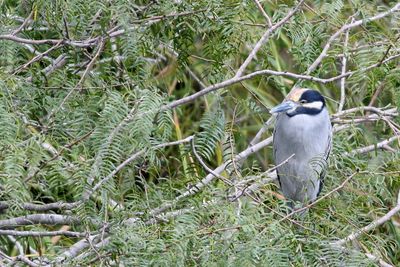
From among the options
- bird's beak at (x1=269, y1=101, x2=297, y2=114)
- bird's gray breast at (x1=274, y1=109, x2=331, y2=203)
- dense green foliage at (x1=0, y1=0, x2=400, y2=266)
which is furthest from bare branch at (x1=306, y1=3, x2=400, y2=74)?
bird's gray breast at (x1=274, y1=109, x2=331, y2=203)

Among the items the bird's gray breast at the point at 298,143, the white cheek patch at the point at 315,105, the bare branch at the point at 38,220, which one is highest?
the bare branch at the point at 38,220

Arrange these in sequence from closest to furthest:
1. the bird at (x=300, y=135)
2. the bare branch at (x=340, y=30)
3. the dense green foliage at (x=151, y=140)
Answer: the dense green foliage at (x=151, y=140), the bare branch at (x=340, y=30), the bird at (x=300, y=135)

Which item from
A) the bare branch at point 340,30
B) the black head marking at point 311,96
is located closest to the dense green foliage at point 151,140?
the bare branch at point 340,30

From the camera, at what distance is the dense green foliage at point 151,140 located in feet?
6.46

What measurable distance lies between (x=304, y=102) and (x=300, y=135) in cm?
18

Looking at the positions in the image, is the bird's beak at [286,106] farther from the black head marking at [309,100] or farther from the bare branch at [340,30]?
the bare branch at [340,30]

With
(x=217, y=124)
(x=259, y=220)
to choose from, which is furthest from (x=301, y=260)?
(x=217, y=124)

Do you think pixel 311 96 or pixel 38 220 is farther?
pixel 311 96

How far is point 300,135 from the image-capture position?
10.8 ft

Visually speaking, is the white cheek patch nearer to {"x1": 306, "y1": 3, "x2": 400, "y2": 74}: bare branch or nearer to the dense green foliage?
the dense green foliage

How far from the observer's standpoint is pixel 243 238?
194cm

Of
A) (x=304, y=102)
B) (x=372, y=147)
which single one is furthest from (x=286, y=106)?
(x=372, y=147)

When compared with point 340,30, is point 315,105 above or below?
below

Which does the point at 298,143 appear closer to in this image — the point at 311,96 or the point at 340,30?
the point at 311,96
